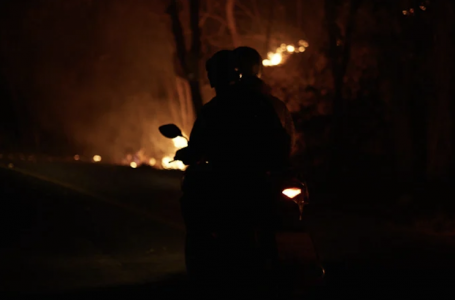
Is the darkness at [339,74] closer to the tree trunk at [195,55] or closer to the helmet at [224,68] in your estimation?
the tree trunk at [195,55]

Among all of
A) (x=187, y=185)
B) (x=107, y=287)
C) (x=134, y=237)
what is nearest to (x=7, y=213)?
(x=134, y=237)

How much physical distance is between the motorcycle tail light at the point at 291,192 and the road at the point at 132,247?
32 cm

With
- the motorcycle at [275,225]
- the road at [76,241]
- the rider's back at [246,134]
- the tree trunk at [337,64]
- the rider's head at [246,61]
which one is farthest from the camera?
the tree trunk at [337,64]

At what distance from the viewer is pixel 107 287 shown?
814 centimetres

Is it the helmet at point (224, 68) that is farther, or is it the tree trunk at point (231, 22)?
the tree trunk at point (231, 22)

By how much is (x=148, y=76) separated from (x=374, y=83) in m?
19.5

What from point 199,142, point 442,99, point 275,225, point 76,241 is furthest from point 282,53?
point 275,225

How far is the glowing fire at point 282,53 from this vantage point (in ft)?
71.9

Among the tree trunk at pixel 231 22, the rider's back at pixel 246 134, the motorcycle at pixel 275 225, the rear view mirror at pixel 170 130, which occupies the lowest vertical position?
the motorcycle at pixel 275 225

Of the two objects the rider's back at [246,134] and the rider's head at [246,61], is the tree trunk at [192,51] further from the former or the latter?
the rider's back at [246,134]

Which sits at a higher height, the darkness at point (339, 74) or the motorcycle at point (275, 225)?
the darkness at point (339, 74)

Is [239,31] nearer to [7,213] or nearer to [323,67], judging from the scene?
[323,67]

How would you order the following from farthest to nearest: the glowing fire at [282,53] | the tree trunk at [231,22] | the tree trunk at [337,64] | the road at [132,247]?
the tree trunk at [231,22] < the glowing fire at [282,53] < the tree trunk at [337,64] < the road at [132,247]

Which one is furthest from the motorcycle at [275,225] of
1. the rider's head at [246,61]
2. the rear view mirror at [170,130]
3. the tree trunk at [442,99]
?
the tree trunk at [442,99]
